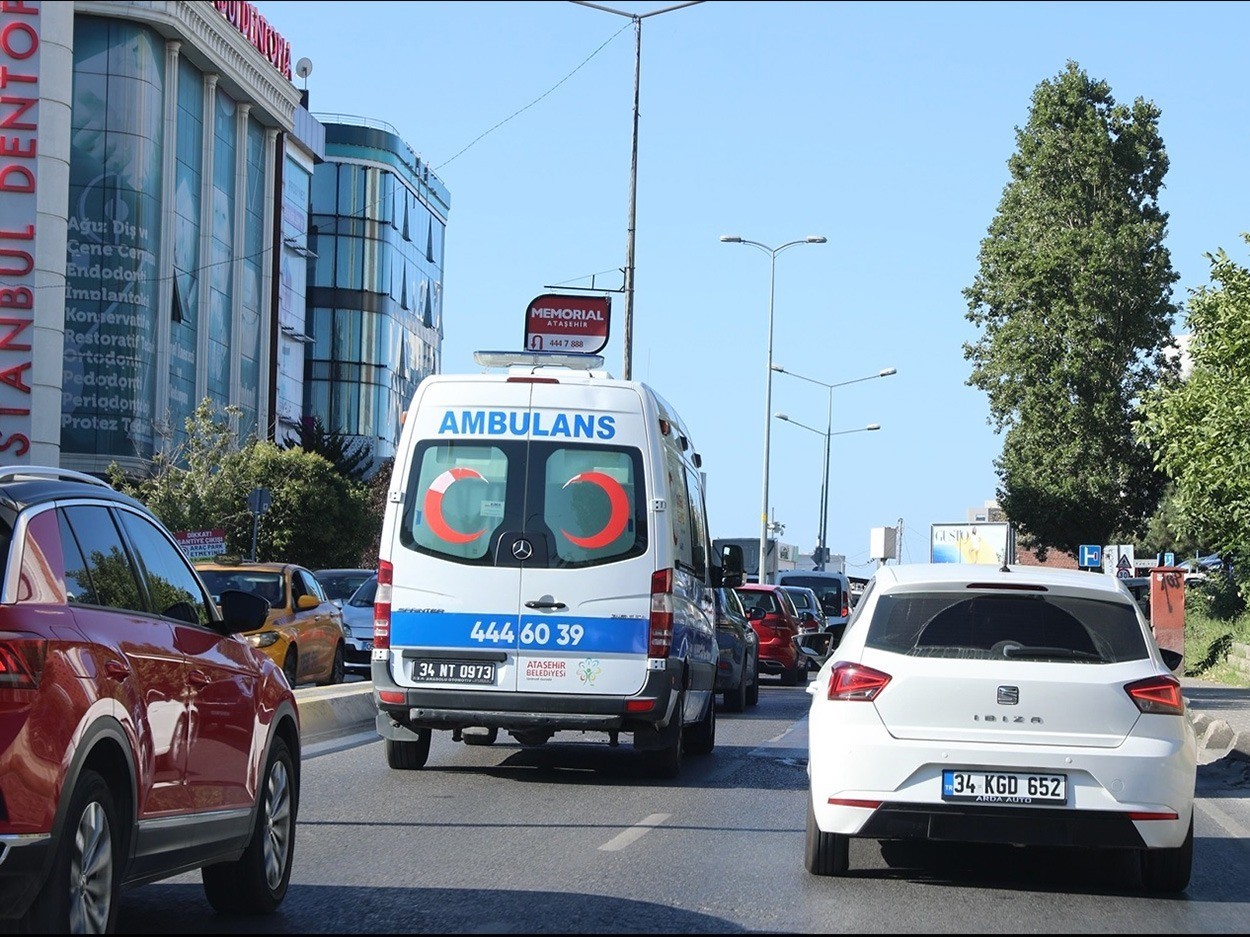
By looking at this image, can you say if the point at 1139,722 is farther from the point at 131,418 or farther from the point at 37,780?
the point at 131,418

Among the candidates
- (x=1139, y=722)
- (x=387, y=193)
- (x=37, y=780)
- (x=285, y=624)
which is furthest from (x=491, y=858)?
(x=387, y=193)

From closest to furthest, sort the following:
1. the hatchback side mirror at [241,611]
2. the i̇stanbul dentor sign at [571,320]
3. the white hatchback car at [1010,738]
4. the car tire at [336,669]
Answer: the hatchback side mirror at [241,611] < the white hatchback car at [1010,738] < the car tire at [336,669] < the i̇stanbul dentor sign at [571,320]

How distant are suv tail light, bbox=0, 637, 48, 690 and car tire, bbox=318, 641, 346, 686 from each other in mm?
18644

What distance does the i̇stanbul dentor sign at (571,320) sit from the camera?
3245cm

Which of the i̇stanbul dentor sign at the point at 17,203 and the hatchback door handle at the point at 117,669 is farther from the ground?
the i̇stanbul dentor sign at the point at 17,203

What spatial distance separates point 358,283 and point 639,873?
83.1 metres

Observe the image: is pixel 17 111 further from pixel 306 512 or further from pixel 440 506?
pixel 440 506

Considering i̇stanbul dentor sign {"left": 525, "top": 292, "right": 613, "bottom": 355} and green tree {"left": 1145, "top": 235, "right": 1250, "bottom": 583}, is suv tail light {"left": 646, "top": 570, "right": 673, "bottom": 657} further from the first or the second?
i̇stanbul dentor sign {"left": 525, "top": 292, "right": 613, "bottom": 355}

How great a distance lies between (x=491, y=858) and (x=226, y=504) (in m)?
38.8

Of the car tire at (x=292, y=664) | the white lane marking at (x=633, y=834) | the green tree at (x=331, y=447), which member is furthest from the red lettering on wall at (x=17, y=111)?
the white lane marking at (x=633, y=834)

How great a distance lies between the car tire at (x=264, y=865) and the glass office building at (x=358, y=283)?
81.6m

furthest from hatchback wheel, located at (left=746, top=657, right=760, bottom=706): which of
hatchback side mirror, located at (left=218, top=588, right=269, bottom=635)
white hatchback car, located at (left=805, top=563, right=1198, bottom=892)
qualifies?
hatchback side mirror, located at (left=218, top=588, right=269, bottom=635)

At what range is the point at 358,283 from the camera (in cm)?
9075

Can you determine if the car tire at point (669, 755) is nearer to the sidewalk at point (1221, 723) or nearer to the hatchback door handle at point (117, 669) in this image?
the sidewalk at point (1221, 723)
